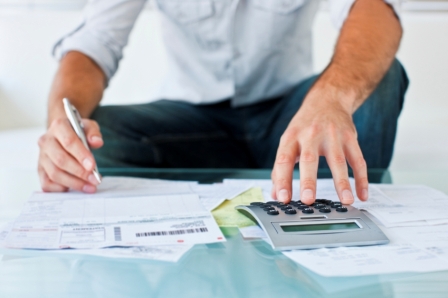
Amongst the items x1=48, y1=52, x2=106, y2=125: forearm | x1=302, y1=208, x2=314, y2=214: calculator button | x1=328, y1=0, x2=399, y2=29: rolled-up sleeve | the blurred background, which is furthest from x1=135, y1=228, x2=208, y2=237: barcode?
the blurred background

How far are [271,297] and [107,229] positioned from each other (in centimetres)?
21

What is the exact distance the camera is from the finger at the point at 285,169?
56 centimetres

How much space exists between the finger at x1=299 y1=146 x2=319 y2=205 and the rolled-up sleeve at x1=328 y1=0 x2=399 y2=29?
560mm

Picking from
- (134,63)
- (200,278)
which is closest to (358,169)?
(200,278)

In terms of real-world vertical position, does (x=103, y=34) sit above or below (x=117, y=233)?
above

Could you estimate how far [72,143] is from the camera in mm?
732

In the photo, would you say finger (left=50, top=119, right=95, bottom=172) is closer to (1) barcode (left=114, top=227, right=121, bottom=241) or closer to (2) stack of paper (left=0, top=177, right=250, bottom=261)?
(2) stack of paper (left=0, top=177, right=250, bottom=261)

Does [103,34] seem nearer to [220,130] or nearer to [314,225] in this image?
[220,130]

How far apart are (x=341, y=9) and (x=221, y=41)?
1.09 ft

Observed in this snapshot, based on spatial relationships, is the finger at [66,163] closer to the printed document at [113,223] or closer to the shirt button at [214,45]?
the printed document at [113,223]

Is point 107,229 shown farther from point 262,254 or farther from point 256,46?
point 256,46

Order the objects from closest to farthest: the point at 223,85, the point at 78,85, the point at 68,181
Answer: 1. the point at 68,181
2. the point at 78,85
3. the point at 223,85

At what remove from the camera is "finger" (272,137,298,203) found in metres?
0.56

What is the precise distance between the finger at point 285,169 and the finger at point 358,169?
7 cm
